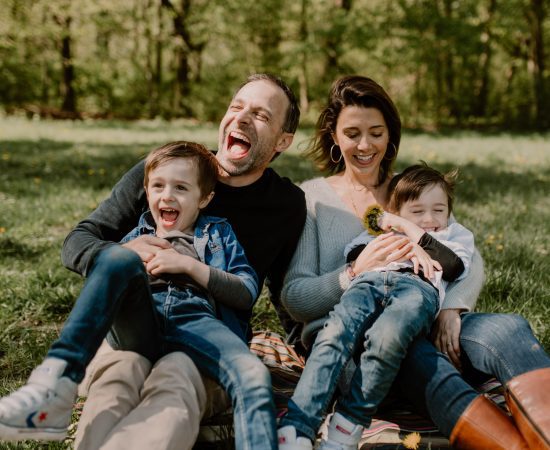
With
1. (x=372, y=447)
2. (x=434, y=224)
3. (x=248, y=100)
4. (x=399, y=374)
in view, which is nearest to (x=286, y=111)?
(x=248, y=100)

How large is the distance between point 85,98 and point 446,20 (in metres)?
15.2

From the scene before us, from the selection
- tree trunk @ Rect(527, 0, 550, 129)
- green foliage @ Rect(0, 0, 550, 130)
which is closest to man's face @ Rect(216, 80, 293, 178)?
green foliage @ Rect(0, 0, 550, 130)

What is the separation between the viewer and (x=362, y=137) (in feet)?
10.2

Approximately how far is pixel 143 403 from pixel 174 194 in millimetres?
944

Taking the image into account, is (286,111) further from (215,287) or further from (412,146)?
(412,146)

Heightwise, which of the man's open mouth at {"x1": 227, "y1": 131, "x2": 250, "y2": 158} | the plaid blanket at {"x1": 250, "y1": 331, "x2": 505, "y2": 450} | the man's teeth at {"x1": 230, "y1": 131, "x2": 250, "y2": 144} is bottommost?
the plaid blanket at {"x1": 250, "y1": 331, "x2": 505, "y2": 450}

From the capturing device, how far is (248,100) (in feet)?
9.78

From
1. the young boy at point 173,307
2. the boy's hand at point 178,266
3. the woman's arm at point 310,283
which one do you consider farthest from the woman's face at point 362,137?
the boy's hand at point 178,266

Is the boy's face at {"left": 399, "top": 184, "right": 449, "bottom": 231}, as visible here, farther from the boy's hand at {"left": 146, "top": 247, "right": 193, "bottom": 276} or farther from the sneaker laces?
the sneaker laces

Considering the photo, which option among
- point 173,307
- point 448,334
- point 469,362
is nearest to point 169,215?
point 173,307

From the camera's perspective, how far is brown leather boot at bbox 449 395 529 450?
217 centimetres

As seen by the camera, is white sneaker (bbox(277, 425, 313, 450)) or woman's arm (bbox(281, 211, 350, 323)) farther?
woman's arm (bbox(281, 211, 350, 323))

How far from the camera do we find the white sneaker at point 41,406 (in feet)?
6.14

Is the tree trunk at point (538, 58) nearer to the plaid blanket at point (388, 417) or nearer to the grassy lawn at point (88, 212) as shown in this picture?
the grassy lawn at point (88, 212)
